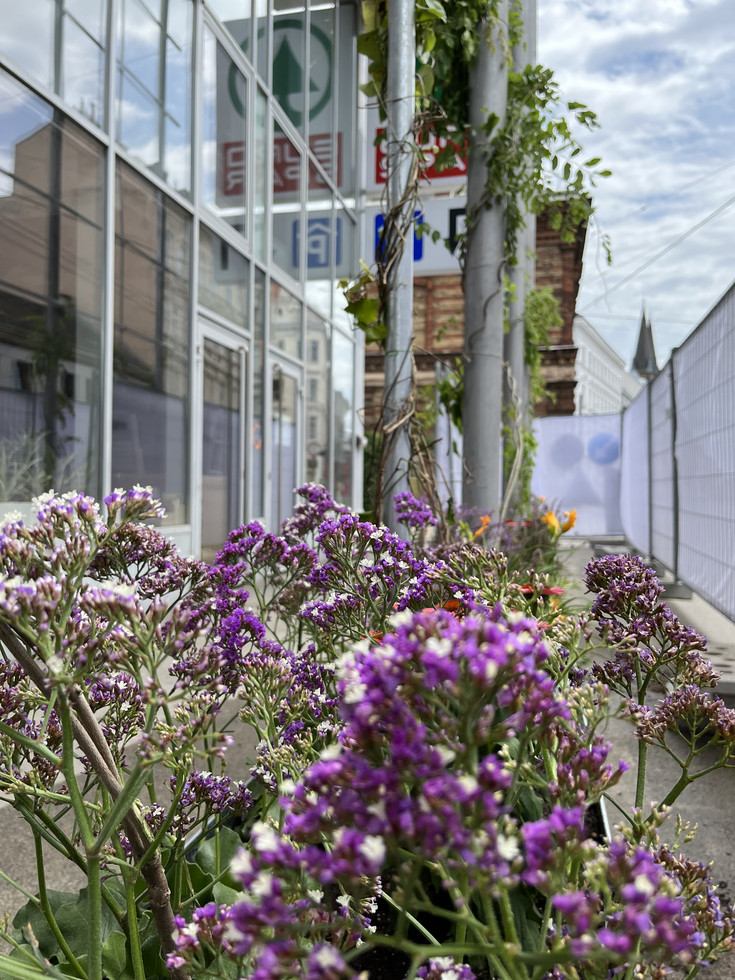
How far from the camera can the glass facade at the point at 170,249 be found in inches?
178

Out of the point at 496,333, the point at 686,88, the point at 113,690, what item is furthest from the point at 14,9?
the point at 686,88

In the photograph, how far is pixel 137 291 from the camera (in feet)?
18.5

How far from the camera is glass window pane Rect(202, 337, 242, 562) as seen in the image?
6848mm

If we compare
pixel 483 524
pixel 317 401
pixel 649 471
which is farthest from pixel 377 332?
pixel 317 401

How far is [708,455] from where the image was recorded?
197 inches

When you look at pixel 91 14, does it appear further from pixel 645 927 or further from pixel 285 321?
pixel 645 927

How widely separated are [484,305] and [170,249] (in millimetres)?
2955

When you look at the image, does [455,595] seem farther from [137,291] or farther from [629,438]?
[629,438]

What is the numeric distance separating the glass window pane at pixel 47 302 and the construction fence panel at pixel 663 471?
189 inches

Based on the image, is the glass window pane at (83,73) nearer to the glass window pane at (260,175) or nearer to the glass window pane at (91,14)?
the glass window pane at (91,14)

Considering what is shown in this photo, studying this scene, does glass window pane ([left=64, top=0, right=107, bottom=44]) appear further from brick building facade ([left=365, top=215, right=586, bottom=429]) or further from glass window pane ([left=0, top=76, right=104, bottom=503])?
brick building facade ([left=365, top=215, right=586, bottom=429])

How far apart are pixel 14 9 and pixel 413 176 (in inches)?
110

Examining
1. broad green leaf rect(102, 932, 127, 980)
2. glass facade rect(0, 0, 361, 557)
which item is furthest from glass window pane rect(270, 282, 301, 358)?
broad green leaf rect(102, 932, 127, 980)

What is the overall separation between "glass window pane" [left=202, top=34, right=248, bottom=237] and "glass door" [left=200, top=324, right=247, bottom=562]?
1223 millimetres
